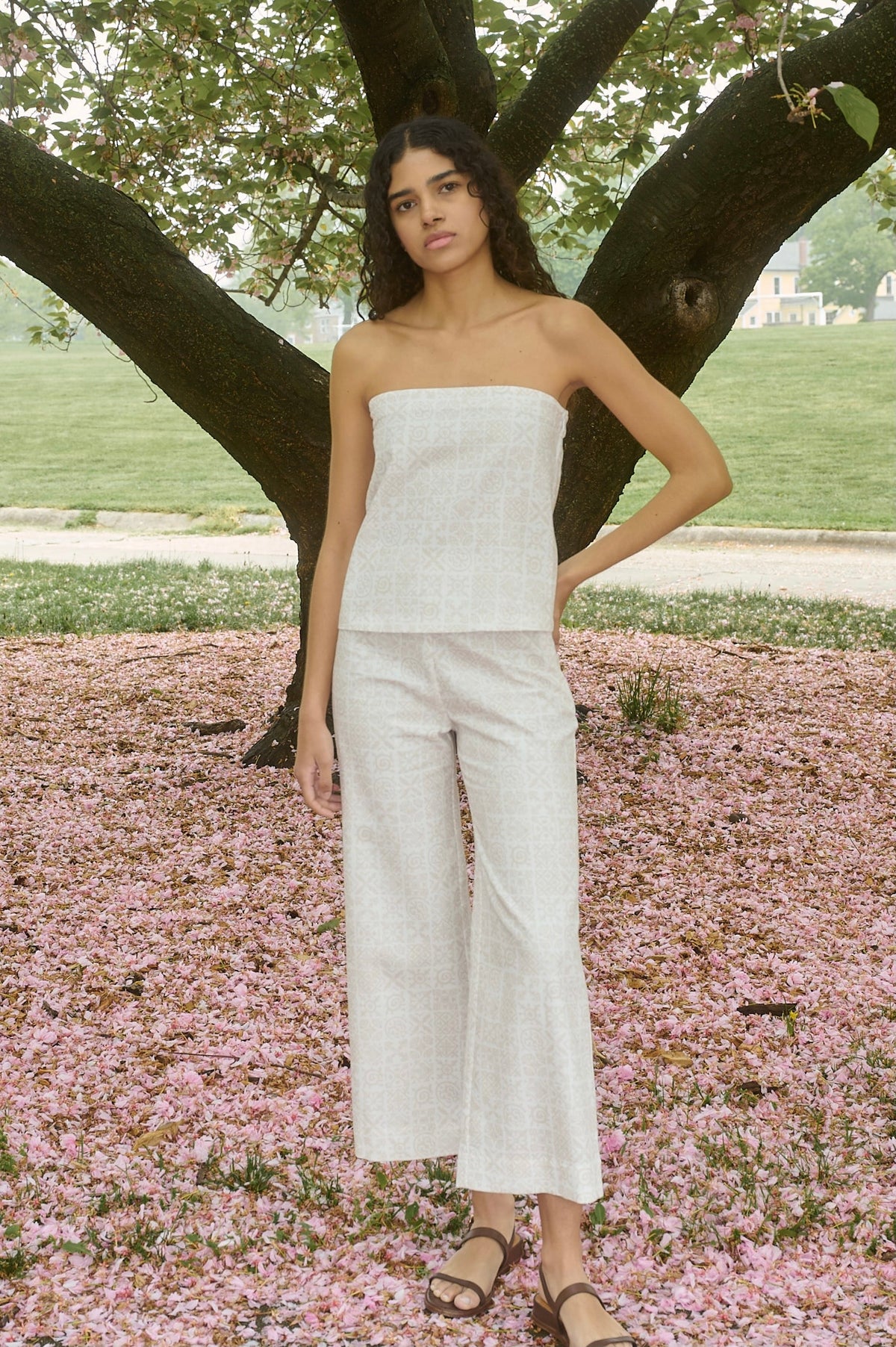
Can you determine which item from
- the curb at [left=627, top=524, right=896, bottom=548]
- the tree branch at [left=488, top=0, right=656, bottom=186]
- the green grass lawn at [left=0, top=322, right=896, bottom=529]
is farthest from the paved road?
Result: the tree branch at [left=488, top=0, right=656, bottom=186]

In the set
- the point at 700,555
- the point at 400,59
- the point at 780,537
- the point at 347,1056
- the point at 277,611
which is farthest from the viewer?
the point at 780,537

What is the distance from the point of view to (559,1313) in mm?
2391

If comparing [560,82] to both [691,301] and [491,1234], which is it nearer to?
[691,301]

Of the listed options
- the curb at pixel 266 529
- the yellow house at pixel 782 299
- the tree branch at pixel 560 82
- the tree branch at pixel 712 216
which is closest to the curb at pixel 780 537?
the curb at pixel 266 529

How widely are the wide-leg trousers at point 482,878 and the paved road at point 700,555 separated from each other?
32.1 ft

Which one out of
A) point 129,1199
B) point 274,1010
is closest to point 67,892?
point 274,1010

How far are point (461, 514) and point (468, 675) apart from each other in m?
0.28

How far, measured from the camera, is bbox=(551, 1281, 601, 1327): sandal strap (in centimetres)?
238

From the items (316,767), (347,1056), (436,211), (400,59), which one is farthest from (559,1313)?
(400,59)

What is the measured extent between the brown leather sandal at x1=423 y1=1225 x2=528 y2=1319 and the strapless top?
120 cm

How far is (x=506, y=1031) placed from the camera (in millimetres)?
2311

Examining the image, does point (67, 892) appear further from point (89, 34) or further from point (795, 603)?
point (795, 603)

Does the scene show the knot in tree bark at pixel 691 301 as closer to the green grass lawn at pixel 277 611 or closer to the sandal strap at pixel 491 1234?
the sandal strap at pixel 491 1234

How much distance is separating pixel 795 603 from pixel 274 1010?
777cm
